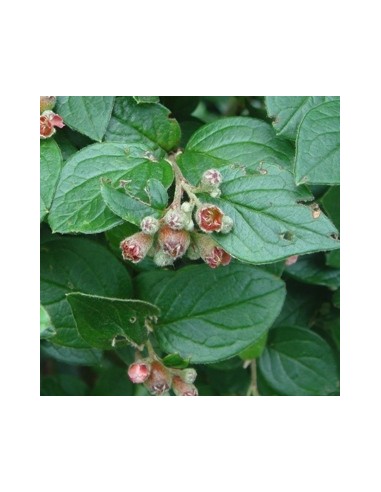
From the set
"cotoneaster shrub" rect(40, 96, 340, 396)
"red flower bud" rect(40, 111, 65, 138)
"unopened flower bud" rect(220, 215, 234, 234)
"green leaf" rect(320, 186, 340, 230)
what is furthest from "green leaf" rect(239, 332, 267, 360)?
"red flower bud" rect(40, 111, 65, 138)

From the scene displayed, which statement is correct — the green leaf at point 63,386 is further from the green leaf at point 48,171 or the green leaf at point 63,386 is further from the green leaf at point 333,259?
the green leaf at point 333,259

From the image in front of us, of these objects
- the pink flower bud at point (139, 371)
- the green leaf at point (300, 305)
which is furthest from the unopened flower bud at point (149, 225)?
the green leaf at point (300, 305)

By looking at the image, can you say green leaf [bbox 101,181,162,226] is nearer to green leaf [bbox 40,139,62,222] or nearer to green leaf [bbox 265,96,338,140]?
green leaf [bbox 40,139,62,222]

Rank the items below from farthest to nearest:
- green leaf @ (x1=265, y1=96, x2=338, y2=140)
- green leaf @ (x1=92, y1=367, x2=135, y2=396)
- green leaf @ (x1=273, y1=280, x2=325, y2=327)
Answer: green leaf @ (x1=92, y1=367, x2=135, y2=396), green leaf @ (x1=273, y1=280, x2=325, y2=327), green leaf @ (x1=265, y1=96, x2=338, y2=140)

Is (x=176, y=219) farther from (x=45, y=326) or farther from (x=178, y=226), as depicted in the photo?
(x=45, y=326)

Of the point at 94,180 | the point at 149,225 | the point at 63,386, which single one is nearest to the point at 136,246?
the point at 149,225
